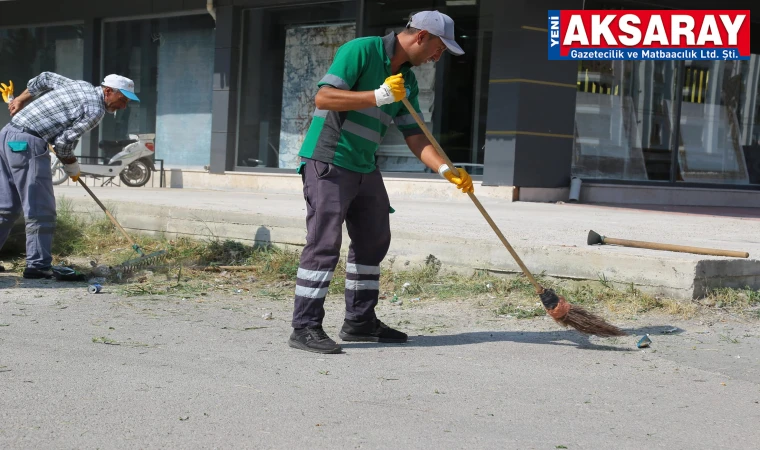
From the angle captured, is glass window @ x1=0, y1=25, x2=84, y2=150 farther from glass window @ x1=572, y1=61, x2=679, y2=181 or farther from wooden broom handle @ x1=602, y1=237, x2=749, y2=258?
wooden broom handle @ x1=602, y1=237, x2=749, y2=258

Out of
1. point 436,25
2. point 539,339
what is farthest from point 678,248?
point 436,25

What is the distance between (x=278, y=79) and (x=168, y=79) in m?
2.80

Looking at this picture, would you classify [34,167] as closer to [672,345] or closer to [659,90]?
[672,345]

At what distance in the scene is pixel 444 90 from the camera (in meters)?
13.9

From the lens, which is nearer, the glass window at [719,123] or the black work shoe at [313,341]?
the black work shoe at [313,341]

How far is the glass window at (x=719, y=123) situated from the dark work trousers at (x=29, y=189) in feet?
36.3

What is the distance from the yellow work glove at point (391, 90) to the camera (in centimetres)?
447

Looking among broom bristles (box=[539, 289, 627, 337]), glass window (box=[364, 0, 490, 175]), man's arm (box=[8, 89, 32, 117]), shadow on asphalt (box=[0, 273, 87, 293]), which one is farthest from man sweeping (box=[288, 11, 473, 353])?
glass window (box=[364, 0, 490, 175])

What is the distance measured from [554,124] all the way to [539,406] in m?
9.81

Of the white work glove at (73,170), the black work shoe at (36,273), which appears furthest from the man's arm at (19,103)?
the black work shoe at (36,273)

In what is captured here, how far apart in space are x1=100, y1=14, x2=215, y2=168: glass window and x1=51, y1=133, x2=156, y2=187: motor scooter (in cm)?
66

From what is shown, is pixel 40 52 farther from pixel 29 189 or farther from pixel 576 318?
pixel 576 318

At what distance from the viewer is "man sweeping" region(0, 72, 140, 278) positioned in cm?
688

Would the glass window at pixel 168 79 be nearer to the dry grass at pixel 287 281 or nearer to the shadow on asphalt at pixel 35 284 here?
the dry grass at pixel 287 281
